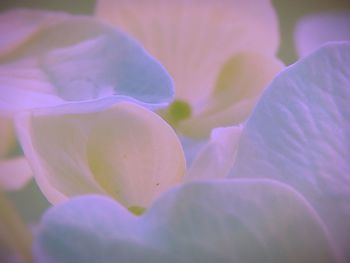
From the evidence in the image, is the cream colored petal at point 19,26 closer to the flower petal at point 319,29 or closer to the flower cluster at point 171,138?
the flower cluster at point 171,138

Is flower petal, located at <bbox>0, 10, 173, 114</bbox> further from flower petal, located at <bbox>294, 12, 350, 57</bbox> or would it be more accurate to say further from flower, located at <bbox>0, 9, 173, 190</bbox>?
flower petal, located at <bbox>294, 12, 350, 57</bbox>

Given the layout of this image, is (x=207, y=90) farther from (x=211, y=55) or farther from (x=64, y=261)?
(x=64, y=261)

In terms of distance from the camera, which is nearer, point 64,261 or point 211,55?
point 64,261

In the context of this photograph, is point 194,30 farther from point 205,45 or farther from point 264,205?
point 264,205

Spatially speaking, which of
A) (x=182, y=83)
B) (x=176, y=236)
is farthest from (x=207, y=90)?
(x=176, y=236)

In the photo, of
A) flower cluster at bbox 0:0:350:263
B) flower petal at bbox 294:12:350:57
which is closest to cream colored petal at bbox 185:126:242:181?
flower cluster at bbox 0:0:350:263
